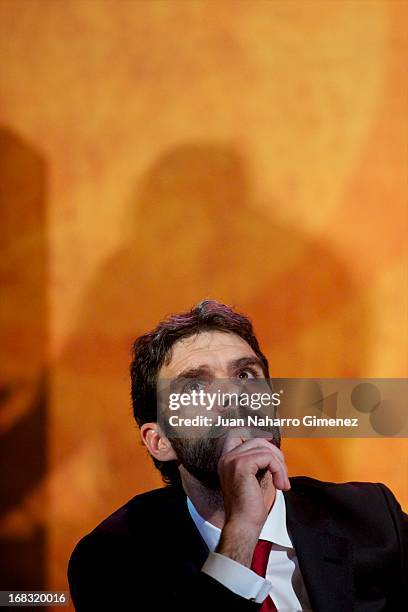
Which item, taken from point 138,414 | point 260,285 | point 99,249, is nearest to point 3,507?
point 138,414

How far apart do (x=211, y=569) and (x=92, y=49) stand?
1.34m

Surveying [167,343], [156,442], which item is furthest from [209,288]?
[156,442]

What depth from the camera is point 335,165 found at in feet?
7.18

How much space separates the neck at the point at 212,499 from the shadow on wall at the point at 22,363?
0.43m

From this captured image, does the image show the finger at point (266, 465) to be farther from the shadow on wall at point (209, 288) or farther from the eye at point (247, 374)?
the shadow on wall at point (209, 288)

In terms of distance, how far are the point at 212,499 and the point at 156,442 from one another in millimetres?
211

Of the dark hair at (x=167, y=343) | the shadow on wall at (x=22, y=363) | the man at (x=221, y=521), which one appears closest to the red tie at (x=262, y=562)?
the man at (x=221, y=521)

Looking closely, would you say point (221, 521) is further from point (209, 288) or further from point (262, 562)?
point (209, 288)

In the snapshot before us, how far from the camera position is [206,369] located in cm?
202

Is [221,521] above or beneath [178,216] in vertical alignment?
beneath

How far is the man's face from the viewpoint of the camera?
2010mm

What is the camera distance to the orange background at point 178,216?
217cm

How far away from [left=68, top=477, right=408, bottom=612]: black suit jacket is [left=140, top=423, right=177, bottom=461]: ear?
0.28 ft

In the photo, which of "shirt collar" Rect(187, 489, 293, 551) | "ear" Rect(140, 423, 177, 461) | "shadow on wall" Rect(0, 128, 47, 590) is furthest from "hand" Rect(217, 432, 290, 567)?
"shadow on wall" Rect(0, 128, 47, 590)
